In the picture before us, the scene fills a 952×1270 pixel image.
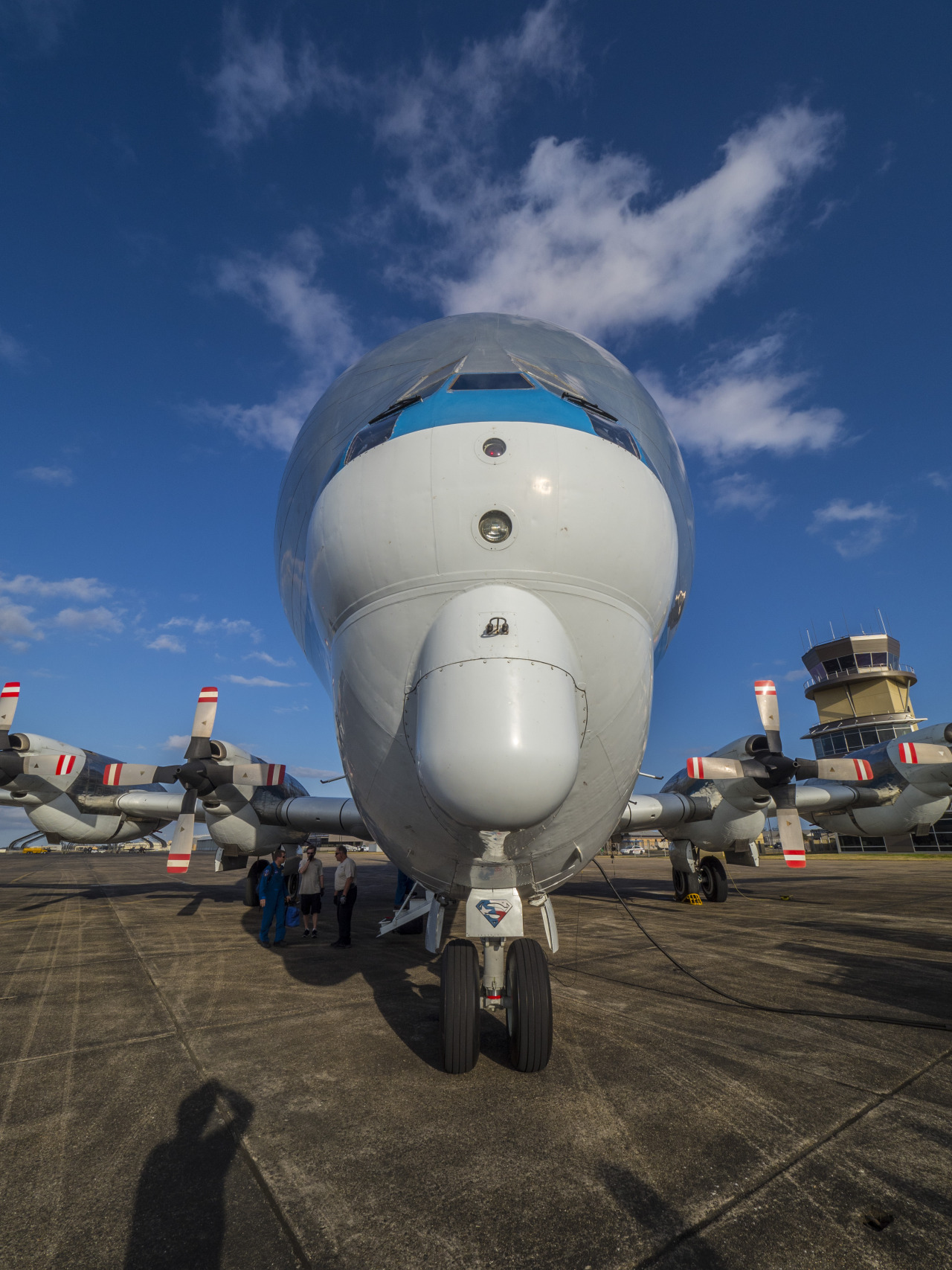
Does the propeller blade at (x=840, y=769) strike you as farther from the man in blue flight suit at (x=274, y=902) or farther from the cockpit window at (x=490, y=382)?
the man in blue flight suit at (x=274, y=902)

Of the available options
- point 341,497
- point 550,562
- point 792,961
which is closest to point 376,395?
point 341,497

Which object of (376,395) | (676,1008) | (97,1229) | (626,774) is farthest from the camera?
(676,1008)

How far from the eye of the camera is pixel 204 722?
9.38m

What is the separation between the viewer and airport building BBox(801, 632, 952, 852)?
46.0 m

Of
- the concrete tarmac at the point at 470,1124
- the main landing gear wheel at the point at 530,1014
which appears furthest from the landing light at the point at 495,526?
the concrete tarmac at the point at 470,1124

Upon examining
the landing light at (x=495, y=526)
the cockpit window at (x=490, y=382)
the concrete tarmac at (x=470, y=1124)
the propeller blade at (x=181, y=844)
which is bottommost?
the concrete tarmac at (x=470, y=1124)

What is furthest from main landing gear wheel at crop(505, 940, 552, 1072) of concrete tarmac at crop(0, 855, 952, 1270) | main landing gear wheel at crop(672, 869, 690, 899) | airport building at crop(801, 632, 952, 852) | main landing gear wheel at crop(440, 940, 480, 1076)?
airport building at crop(801, 632, 952, 852)

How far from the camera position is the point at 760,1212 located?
7.95 ft

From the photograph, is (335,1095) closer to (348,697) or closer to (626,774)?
(348,697)

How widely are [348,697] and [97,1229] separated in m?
2.69

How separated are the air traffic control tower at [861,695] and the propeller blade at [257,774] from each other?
48606mm

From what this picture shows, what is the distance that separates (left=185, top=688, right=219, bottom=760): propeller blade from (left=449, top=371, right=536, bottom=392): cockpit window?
700cm

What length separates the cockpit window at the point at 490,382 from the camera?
4219mm

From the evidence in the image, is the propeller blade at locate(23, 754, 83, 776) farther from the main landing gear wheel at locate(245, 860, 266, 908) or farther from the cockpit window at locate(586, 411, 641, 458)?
the cockpit window at locate(586, 411, 641, 458)
